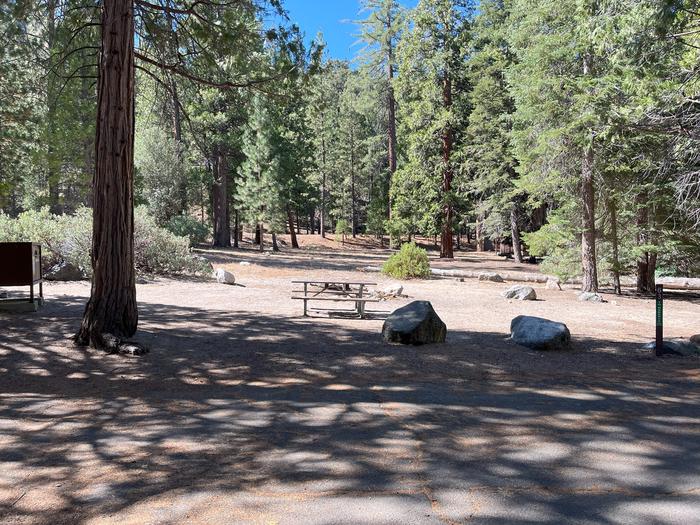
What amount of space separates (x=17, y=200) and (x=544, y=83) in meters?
45.0

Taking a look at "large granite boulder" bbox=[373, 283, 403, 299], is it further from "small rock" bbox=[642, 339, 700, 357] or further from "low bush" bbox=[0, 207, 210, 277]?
"small rock" bbox=[642, 339, 700, 357]

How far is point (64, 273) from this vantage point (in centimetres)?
1555

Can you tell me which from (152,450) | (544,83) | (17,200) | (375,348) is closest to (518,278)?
(544,83)

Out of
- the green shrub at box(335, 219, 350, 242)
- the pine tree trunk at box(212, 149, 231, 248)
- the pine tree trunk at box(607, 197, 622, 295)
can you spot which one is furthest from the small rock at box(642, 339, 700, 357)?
the green shrub at box(335, 219, 350, 242)

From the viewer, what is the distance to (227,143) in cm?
3494

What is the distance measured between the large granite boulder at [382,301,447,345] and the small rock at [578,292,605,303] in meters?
8.73

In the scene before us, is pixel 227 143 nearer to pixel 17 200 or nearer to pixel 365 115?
pixel 365 115

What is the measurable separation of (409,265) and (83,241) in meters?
11.3

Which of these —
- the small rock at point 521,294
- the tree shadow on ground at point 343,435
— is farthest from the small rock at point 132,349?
the small rock at point 521,294

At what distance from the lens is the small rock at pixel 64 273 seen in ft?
50.5

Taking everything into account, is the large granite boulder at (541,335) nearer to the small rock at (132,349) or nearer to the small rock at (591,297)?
the small rock at (132,349)

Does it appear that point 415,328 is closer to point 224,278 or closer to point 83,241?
point 224,278

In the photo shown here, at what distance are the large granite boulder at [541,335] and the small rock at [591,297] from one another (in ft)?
25.5

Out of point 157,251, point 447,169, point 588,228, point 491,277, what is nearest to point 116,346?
point 157,251
